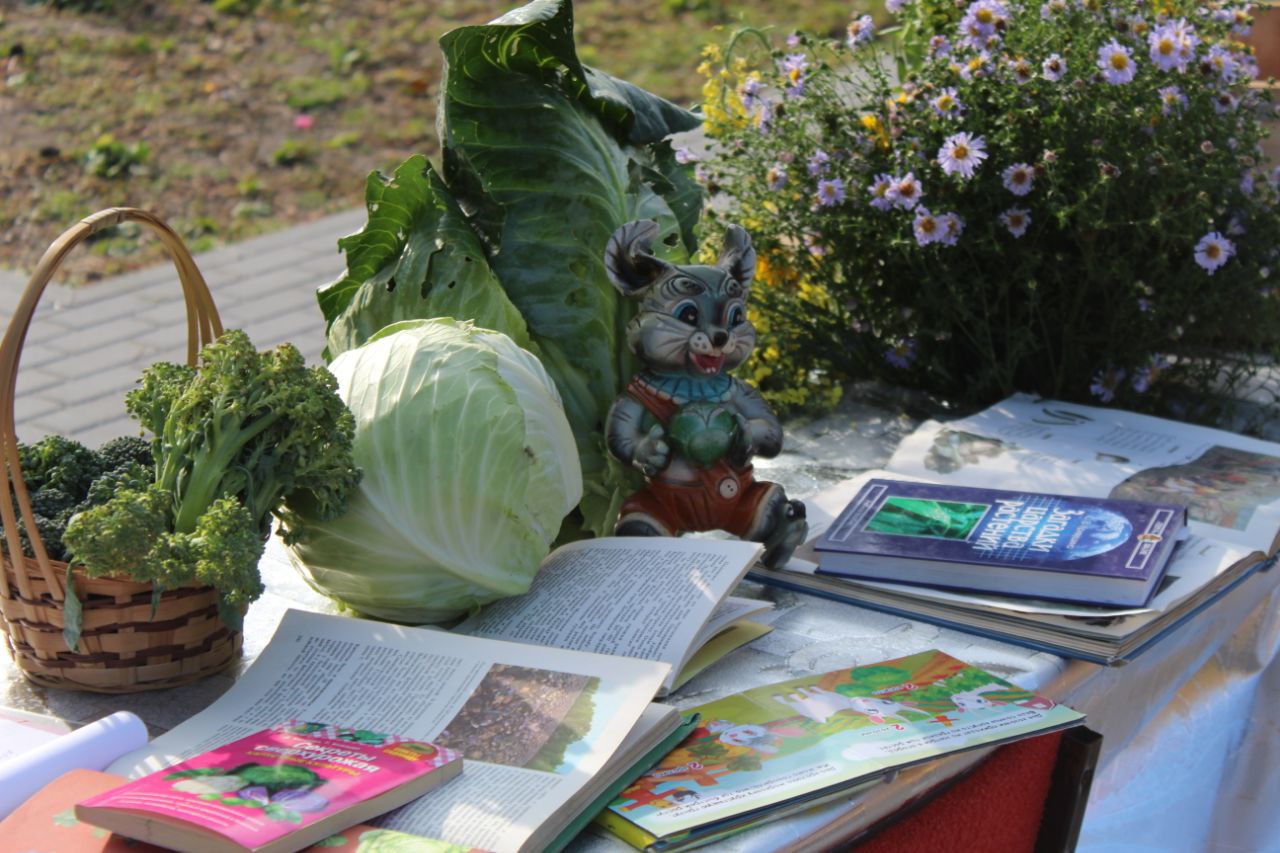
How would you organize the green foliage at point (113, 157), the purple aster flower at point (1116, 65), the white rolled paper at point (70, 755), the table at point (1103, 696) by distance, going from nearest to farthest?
the white rolled paper at point (70, 755) → the table at point (1103, 696) → the purple aster flower at point (1116, 65) → the green foliage at point (113, 157)

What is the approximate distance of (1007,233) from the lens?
7.29 ft

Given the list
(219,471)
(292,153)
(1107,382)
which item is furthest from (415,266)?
(292,153)

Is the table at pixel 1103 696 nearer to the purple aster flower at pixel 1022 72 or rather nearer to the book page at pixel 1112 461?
the book page at pixel 1112 461

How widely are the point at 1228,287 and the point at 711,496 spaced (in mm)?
1054

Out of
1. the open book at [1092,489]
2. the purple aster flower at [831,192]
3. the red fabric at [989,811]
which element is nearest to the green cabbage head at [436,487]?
the open book at [1092,489]

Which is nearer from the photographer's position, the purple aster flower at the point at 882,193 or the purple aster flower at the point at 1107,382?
the purple aster flower at the point at 882,193

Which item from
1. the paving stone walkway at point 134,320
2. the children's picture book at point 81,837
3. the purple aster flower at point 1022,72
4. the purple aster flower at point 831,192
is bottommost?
the paving stone walkway at point 134,320

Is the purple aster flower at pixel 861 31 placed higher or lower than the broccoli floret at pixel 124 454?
higher

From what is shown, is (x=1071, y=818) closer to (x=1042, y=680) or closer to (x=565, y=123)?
(x=1042, y=680)

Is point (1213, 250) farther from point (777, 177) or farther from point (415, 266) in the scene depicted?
point (415, 266)

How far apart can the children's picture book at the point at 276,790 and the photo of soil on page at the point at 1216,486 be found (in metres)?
1.16

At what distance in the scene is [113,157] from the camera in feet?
17.4

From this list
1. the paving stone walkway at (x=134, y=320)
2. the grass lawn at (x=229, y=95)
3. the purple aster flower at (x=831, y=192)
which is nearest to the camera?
the purple aster flower at (x=831, y=192)

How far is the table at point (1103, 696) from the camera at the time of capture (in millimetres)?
1380
